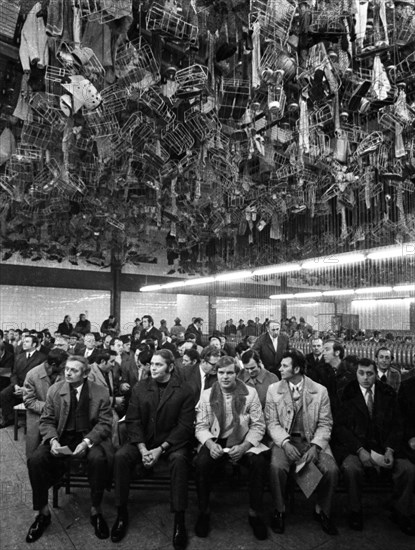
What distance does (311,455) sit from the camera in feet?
9.49

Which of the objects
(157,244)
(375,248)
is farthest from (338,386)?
(157,244)

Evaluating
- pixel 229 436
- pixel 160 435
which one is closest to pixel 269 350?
pixel 229 436

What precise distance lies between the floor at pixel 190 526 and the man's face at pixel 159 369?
3.56ft

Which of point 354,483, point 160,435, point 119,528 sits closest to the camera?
point 119,528

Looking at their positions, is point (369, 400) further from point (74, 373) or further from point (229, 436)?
point (74, 373)

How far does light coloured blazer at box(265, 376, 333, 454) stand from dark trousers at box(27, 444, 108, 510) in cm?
140

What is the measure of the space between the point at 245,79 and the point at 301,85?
50cm

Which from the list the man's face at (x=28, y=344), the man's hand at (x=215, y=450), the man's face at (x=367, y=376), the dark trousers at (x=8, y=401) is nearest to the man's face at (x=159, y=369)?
the man's hand at (x=215, y=450)

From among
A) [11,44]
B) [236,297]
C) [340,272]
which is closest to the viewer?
[11,44]

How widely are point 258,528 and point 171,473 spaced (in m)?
0.75

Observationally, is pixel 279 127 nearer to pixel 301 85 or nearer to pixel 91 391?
pixel 301 85

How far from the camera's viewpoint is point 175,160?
4.57 m

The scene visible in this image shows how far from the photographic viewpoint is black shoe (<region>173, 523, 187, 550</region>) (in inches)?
104

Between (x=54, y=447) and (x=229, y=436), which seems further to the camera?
(x=229, y=436)
